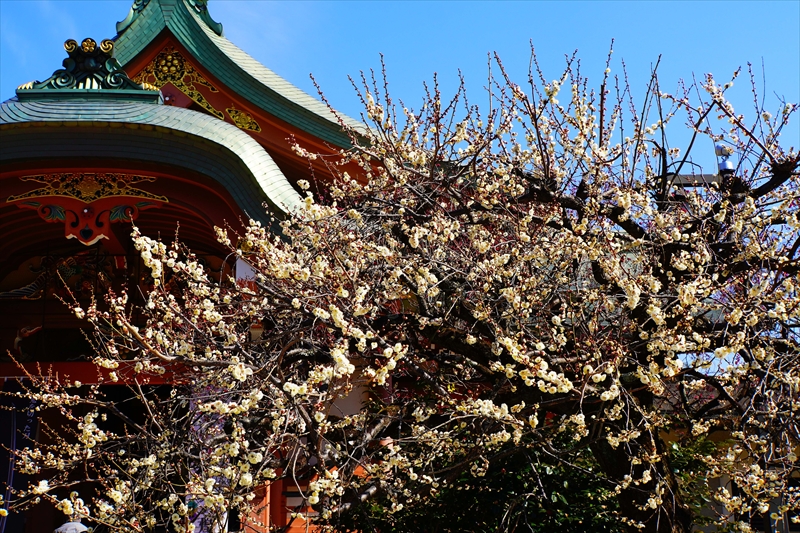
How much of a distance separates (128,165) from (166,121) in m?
0.59

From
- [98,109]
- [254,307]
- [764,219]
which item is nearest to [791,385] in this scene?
[764,219]

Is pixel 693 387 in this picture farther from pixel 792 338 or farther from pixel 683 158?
pixel 683 158

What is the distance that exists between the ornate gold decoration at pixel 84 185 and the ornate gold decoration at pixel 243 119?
1.70 m

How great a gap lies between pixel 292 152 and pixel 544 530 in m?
5.12

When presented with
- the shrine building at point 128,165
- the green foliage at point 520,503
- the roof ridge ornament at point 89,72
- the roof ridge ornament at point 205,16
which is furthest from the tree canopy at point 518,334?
the roof ridge ornament at point 205,16

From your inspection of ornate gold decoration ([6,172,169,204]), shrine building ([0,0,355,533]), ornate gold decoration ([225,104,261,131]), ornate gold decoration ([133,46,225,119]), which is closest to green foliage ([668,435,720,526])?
shrine building ([0,0,355,533])

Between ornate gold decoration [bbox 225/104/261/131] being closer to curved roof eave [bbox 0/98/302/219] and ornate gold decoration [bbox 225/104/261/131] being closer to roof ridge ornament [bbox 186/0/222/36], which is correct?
roof ridge ornament [bbox 186/0/222/36]

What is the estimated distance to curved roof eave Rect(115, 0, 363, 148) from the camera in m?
8.70

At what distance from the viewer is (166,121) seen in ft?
23.4

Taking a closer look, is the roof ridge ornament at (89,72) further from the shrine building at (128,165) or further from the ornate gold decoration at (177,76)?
the ornate gold decoration at (177,76)

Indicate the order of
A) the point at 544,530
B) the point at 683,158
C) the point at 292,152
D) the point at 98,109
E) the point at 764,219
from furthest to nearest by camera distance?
the point at 292,152 < the point at 98,109 < the point at 544,530 < the point at 683,158 < the point at 764,219

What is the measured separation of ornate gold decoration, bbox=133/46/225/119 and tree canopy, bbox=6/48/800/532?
3.60 metres

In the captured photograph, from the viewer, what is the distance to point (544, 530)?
18.7 ft

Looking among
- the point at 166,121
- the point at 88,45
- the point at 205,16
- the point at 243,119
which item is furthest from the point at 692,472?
the point at 205,16
